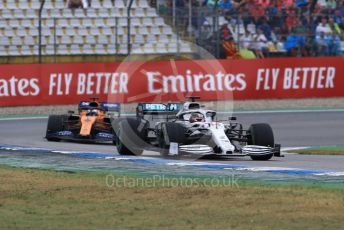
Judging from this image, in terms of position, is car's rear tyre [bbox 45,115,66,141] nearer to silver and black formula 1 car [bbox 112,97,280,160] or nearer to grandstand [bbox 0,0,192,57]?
silver and black formula 1 car [bbox 112,97,280,160]

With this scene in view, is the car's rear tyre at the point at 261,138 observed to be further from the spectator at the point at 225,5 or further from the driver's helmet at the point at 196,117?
the spectator at the point at 225,5

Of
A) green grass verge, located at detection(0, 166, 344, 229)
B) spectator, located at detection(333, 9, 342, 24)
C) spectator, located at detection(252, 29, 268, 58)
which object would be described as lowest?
green grass verge, located at detection(0, 166, 344, 229)

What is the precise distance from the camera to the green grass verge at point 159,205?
955 cm

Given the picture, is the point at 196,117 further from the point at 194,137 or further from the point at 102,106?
the point at 102,106

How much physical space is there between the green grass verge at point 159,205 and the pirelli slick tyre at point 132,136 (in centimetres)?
413

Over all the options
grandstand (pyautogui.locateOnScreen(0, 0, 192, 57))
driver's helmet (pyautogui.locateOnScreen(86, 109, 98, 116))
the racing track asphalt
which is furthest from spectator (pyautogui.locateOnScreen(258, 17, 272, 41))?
driver's helmet (pyautogui.locateOnScreen(86, 109, 98, 116))

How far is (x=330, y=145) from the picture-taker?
20.3 meters

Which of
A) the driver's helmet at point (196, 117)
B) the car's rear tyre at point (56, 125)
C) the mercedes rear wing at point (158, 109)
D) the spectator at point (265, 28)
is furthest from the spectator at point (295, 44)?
the driver's helmet at point (196, 117)

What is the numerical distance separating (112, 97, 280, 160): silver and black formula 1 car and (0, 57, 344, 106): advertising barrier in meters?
10.8

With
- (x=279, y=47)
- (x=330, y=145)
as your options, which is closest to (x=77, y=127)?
(x=330, y=145)

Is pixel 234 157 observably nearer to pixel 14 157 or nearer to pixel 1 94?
pixel 14 157

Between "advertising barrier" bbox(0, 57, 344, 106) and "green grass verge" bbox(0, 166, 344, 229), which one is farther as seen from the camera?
"advertising barrier" bbox(0, 57, 344, 106)

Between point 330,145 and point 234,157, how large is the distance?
11.9 feet

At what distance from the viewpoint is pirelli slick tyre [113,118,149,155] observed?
1741 centimetres
